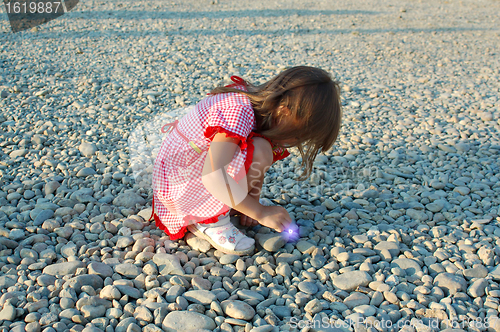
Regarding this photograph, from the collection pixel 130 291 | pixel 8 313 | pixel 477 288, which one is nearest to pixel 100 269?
pixel 130 291

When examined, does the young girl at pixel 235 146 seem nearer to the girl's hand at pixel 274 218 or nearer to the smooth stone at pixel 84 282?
the girl's hand at pixel 274 218

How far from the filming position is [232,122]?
5.49 feet

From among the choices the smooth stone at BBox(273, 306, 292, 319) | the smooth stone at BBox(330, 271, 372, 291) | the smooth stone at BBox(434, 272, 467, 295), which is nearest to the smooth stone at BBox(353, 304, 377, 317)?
the smooth stone at BBox(330, 271, 372, 291)

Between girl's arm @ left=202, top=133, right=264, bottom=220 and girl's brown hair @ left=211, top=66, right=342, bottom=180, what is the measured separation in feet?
0.70

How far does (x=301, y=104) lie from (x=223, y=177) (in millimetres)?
454

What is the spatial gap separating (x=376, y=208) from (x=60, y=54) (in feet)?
14.0

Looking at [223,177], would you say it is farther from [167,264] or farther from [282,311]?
[282,311]

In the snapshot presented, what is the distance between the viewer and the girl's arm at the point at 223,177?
1673mm

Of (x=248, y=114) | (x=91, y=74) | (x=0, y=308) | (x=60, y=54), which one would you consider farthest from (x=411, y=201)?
(x=60, y=54)

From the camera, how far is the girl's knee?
1820mm

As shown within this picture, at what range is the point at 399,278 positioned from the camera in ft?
5.91

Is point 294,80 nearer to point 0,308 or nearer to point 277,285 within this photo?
point 277,285

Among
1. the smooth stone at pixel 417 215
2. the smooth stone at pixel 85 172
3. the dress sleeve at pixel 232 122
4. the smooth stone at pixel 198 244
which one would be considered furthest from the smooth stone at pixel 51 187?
the smooth stone at pixel 417 215

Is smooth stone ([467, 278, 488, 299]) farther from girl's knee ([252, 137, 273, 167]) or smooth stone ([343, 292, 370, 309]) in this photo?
girl's knee ([252, 137, 273, 167])
